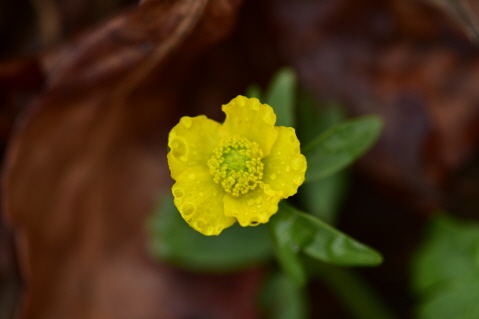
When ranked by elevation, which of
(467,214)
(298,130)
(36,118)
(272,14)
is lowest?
(467,214)

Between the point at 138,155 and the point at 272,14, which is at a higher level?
the point at 272,14

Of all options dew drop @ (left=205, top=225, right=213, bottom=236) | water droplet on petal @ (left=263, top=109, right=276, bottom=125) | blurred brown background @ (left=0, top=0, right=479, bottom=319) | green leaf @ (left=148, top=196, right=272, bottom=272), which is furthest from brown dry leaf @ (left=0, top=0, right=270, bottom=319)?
dew drop @ (left=205, top=225, right=213, bottom=236)

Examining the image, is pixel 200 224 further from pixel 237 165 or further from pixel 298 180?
pixel 298 180

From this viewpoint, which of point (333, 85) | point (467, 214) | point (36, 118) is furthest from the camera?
point (333, 85)

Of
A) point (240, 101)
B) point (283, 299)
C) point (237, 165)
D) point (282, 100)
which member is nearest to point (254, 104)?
point (240, 101)

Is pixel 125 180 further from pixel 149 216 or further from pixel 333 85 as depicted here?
pixel 333 85

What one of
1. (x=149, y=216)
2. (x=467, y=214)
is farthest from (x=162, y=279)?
(x=467, y=214)
